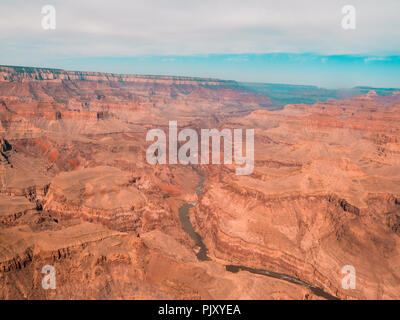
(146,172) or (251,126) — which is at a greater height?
(251,126)

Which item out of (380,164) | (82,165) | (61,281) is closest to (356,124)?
(380,164)

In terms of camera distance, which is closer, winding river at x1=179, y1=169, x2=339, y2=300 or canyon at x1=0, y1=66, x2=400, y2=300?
canyon at x1=0, y1=66, x2=400, y2=300

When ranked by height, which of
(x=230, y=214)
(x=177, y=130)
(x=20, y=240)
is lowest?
(x=230, y=214)

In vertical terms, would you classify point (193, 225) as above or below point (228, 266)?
above

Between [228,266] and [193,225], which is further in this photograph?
[193,225]

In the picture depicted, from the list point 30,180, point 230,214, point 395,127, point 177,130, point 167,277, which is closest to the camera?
point 167,277

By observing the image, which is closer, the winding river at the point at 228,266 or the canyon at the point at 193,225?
the canyon at the point at 193,225

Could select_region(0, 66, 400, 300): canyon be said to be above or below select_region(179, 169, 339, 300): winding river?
above

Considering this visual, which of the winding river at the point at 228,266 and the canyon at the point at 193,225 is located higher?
the canyon at the point at 193,225

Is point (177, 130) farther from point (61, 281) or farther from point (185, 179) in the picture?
point (61, 281)

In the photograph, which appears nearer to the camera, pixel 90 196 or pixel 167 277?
pixel 167 277

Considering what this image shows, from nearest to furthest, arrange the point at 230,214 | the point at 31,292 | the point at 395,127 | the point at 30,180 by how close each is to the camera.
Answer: the point at 31,292
the point at 230,214
the point at 30,180
the point at 395,127
